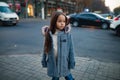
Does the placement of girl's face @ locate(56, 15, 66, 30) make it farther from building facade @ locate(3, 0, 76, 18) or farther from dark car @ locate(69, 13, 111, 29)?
building facade @ locate(3, 0, 76, 18)

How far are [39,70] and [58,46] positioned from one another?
237 cm

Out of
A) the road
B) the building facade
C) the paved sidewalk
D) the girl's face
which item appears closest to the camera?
the girl's face

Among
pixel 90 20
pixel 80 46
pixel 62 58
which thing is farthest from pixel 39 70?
pixel 90 20

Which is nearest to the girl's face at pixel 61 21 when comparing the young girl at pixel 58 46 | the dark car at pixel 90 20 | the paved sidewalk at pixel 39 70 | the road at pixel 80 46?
the young girl at pixel 58 46

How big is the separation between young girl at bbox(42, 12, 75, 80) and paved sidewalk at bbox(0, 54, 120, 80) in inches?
59.8

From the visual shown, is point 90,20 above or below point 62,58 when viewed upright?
below

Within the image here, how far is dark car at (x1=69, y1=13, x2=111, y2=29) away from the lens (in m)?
19.5

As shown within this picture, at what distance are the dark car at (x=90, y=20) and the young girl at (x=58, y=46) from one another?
54.7ft

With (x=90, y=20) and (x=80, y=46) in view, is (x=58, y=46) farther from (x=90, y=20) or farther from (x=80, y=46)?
(x=90, y=20)

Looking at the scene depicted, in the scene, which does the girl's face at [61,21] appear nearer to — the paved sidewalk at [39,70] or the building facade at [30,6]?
the paved sidewalk at [39,70]

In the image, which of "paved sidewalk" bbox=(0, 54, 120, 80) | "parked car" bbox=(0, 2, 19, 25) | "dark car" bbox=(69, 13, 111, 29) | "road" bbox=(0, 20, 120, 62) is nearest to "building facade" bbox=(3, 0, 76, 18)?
"parked car" bbox=(0, 2, 19, 25)

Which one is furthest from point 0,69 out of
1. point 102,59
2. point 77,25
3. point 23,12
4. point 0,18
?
point 23,12

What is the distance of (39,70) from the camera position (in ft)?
18.1

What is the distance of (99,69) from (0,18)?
15583 mm
